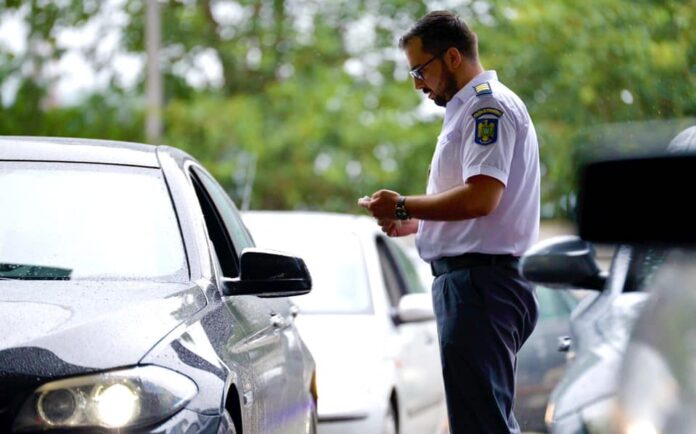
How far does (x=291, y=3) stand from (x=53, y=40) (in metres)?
4.54

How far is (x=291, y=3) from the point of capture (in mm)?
29047

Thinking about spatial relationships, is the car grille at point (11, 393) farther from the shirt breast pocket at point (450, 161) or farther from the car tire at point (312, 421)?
the car tire at point (312, 421)

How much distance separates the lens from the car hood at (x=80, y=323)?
388 cm

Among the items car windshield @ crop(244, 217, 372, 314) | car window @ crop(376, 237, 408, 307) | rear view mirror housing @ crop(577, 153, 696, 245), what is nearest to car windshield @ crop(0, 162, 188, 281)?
rear view mirror housing @ crop(577, 153, 696, 245)

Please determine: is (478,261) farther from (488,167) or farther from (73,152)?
(73,152)

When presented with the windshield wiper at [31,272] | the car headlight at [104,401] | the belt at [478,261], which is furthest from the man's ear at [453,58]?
the car headlight at [104,401]

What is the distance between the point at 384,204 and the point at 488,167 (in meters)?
0.39

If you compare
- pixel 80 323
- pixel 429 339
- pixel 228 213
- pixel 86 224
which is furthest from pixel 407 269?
pixel 80 323

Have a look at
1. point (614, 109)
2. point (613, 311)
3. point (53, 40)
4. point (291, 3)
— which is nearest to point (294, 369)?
point (613, 311)

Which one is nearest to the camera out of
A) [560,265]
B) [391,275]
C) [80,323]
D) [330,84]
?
[80,323]

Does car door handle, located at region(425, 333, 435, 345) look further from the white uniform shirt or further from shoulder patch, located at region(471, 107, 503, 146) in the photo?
shoulder patch, located at region(471, 107, 503, 146)

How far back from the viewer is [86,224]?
496 cm

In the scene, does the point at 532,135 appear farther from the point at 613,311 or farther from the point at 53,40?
the point at 53,40

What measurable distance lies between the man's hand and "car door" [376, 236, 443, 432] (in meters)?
3.88
